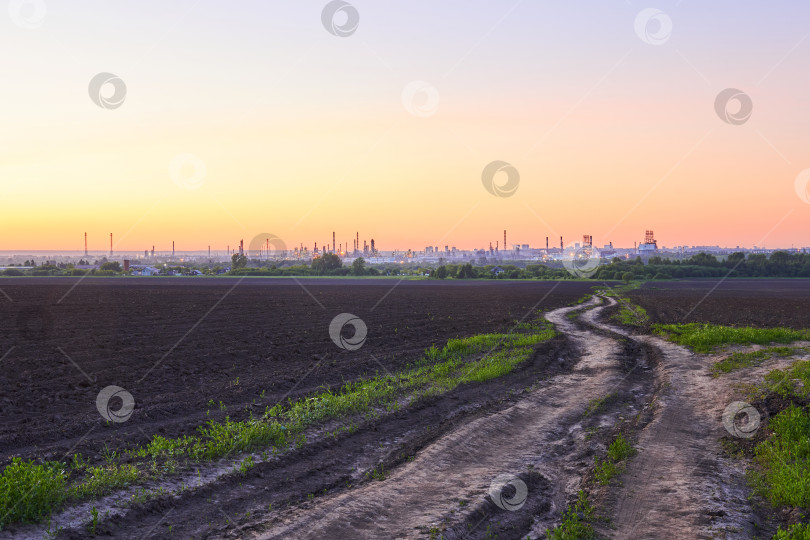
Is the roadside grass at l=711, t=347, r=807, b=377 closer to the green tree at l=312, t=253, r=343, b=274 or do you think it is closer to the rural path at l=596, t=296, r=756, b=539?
the rural path at l=596, t=296, r=756, b=539

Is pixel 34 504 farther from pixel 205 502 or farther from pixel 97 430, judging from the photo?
pixel 97 430

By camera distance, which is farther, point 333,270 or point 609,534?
point 333,270

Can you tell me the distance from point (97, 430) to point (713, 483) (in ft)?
36.4

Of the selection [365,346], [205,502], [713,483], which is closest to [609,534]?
[713,483]

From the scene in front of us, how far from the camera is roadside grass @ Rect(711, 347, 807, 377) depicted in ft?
59.7

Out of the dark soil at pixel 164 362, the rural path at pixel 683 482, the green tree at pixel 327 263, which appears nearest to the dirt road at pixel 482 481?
the rural path at pixel 683 482

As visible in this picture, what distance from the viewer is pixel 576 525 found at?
7133mm

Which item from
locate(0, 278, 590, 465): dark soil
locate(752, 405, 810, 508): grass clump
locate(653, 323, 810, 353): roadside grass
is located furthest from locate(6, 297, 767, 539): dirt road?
locate(653, 323, 810, 353): roadside grass

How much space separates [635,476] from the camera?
29.5ft

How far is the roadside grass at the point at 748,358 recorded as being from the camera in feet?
59.7

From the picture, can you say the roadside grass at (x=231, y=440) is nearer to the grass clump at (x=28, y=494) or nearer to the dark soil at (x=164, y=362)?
the grass clump at (x=28, y=494)

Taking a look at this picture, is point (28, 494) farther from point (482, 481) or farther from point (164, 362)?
point (164, 362)

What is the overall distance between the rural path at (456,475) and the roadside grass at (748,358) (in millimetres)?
5600

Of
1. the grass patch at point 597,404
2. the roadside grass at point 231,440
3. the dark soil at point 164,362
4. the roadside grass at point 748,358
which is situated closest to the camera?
the roadside grass at point 231,440
